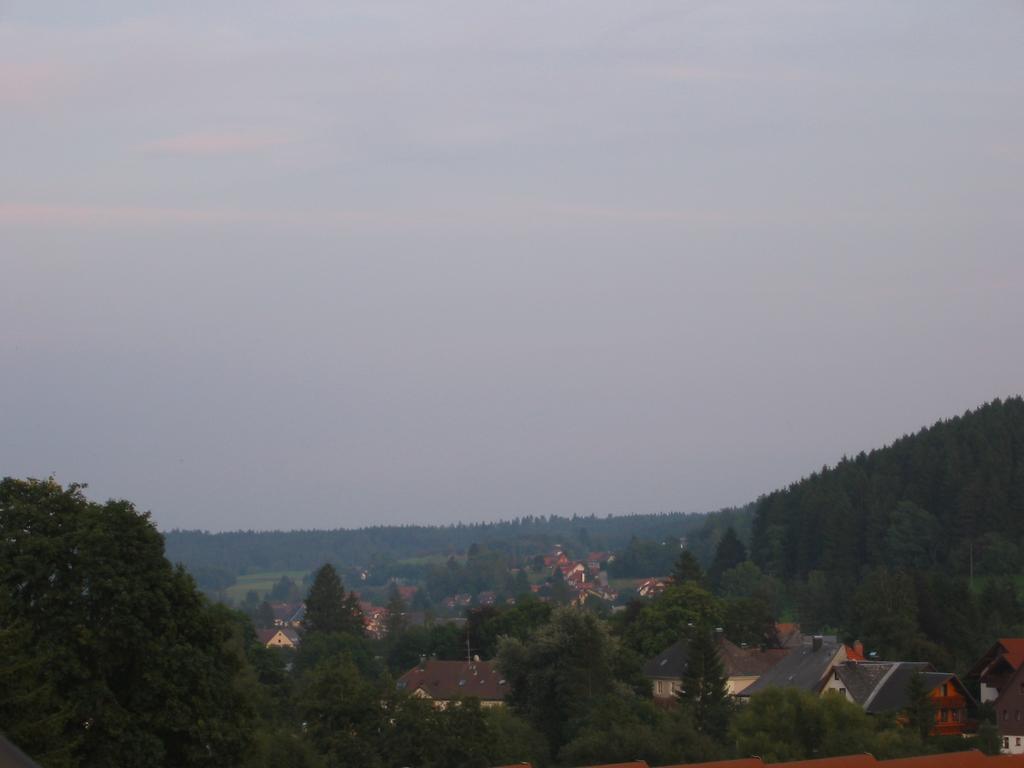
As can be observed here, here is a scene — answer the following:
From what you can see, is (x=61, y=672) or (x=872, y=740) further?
(x=872, y=740)

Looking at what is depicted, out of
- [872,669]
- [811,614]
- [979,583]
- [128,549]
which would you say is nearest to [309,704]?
[128,549]

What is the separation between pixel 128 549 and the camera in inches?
1104

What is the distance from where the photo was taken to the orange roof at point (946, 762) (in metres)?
31.8

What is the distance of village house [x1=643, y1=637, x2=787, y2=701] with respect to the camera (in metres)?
77.2

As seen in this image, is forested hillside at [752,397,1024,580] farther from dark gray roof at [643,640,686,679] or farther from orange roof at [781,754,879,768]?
orange roof at [781,754,879,768]

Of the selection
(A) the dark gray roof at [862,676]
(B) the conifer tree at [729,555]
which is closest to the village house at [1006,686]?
(A) the dark gray roof at [862,676]

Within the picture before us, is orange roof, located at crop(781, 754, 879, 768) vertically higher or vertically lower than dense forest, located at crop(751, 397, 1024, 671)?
Answer: lower

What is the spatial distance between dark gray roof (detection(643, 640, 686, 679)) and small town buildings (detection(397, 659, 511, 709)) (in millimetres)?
8188

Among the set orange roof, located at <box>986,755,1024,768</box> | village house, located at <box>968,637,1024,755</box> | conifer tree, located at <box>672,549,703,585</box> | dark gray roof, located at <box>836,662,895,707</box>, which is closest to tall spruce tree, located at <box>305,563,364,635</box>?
conifer tree, located at <box>672,549,703,585</box>

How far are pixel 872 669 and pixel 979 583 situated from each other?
174 feet

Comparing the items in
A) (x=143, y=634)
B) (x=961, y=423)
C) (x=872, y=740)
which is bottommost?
(x=872, y=740)

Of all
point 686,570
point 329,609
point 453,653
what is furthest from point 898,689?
point 329,609

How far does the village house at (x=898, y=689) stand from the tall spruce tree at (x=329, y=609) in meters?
49.4

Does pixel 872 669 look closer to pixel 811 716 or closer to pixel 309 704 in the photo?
pixel 811 716
